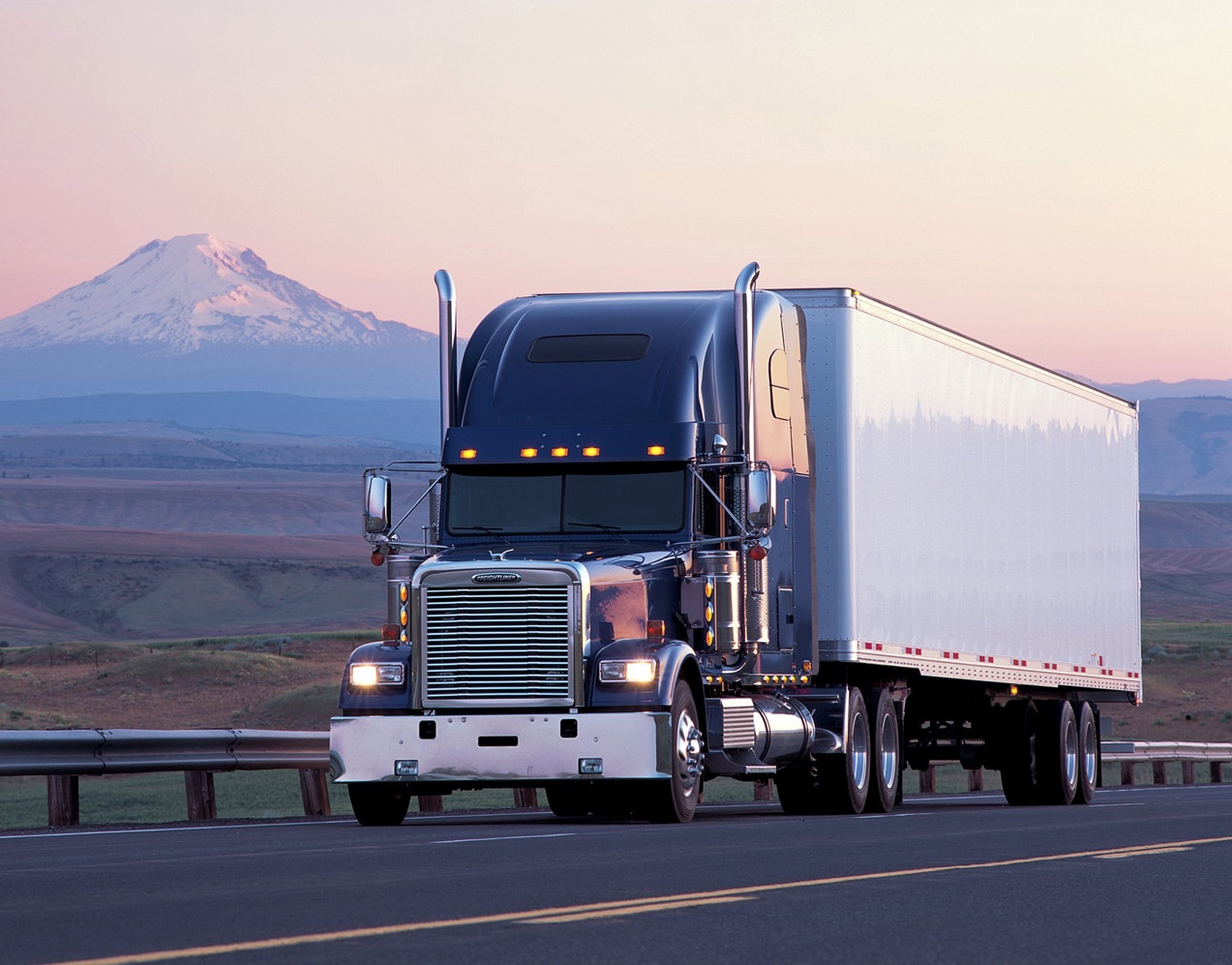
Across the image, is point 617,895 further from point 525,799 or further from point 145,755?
point 525,799

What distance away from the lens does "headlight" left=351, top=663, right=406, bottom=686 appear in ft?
56.3

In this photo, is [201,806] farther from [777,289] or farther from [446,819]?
[777,289]

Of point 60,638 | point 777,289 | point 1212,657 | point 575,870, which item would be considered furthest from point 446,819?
point 60,638

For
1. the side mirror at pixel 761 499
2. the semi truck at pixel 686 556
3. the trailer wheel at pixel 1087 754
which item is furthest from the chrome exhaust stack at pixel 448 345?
the trailer wheel at pixel 1087 754

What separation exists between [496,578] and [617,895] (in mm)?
6580

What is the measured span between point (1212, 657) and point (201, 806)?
65.0 meters

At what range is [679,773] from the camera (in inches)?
675

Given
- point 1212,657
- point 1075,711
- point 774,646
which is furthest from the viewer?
point 1212,657

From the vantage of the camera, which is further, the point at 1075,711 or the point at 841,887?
the point at 1075,711

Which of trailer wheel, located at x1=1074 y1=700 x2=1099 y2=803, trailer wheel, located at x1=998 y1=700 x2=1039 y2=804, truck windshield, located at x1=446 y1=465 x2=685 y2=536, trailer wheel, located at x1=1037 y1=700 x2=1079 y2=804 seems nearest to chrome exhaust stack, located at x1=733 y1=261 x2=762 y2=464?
truck windshield, located at x1=446 y1=465 x2=685 y2=536

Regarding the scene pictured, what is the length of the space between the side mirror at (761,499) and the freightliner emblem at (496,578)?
6.27 ft

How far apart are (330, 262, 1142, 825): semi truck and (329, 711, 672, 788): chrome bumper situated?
2 cm

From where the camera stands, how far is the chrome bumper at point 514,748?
16.7 m

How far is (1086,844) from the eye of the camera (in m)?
14.9
